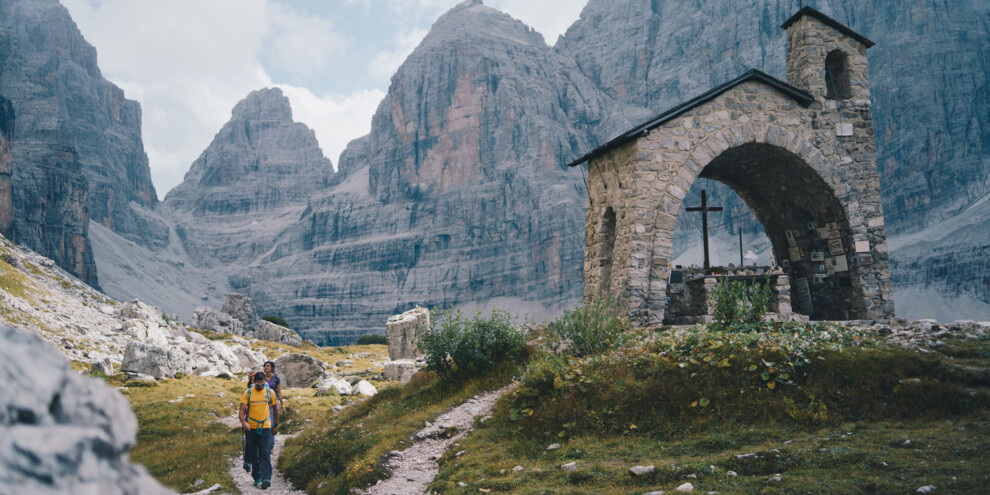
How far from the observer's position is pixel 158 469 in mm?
10836

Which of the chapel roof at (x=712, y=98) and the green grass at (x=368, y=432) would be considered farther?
the chapel roof at (x=712, y=98)

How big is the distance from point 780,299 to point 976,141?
4495 inches

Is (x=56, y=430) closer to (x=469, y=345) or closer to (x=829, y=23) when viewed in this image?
(x=469, y=345)

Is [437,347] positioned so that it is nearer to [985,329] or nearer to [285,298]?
[985,329]

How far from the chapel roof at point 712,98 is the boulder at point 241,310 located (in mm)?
54812

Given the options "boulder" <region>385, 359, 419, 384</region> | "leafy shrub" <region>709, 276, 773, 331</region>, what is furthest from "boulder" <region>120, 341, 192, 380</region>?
"leafy shrub" <region>709, 276, 773, 331</region>

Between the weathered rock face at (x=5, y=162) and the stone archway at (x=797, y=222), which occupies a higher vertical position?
the weathered rock face at (x=5, y=162)

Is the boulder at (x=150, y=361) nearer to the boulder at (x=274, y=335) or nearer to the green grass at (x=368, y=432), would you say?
the green grass at (x=368, y=432)

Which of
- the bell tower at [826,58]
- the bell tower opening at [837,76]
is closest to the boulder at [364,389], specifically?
the bell tower at [826,58]

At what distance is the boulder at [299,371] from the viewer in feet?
80.3

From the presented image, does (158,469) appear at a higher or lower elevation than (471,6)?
lower

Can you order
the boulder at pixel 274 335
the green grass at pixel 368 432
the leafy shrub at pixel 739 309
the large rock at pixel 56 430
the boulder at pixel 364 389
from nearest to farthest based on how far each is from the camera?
the large rock at pixel 56 430 → the green grass at pixel 368 432 → the leafy shrub at pixel 739 309 → the boulder at pixel 364 389 → the boulder at pixel 274 335

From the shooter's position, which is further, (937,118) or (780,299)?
(937,118)

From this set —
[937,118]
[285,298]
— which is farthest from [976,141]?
[285,298]
